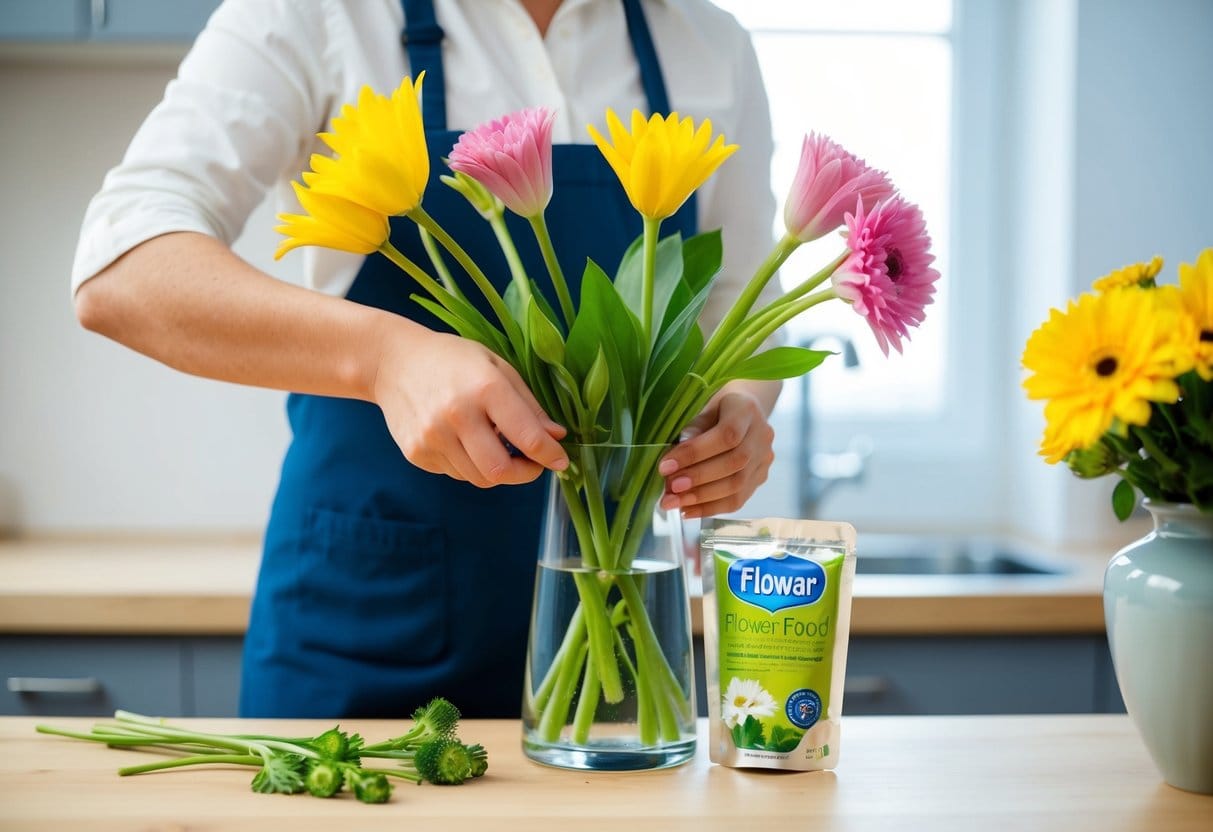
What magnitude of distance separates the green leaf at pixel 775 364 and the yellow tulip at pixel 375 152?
22 centimetres

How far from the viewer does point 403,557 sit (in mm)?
1102

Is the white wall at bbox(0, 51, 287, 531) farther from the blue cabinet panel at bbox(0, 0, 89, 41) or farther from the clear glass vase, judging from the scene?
the clear glass vase

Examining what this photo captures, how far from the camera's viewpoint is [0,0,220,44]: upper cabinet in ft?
6.32

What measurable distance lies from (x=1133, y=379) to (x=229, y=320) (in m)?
0.61

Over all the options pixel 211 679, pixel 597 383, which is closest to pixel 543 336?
pixel 597 383

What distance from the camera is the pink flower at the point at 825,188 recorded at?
27.9 inches

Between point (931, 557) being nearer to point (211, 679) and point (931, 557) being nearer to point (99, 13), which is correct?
point (211, 679)

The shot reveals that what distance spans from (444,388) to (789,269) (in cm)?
172

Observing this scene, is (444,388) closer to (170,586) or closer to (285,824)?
(285,824)

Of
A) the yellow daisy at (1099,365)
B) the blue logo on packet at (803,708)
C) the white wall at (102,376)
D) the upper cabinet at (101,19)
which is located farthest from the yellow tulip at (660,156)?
the white wall at (102,376)

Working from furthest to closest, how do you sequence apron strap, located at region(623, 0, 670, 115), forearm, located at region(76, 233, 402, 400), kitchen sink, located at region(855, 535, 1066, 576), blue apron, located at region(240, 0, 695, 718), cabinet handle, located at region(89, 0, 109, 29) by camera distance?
kitchen sink, located at region(855, 535, 1066, 576) < cabinet handle, located at region(89, 0, 109, 29) < apron strap, located at region(623, 0, 670, 115) < blue apron, located at region(240, 0, 695, 718) < forearm, located at region(76, 233, 402, 400)

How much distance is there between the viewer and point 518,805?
708 millimetres

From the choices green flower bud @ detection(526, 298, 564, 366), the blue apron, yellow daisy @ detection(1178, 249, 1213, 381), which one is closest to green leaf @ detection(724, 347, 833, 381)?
green flower bud @ detection(526, 298, 564, 366)

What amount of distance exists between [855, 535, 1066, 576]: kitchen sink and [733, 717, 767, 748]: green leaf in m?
1.42
